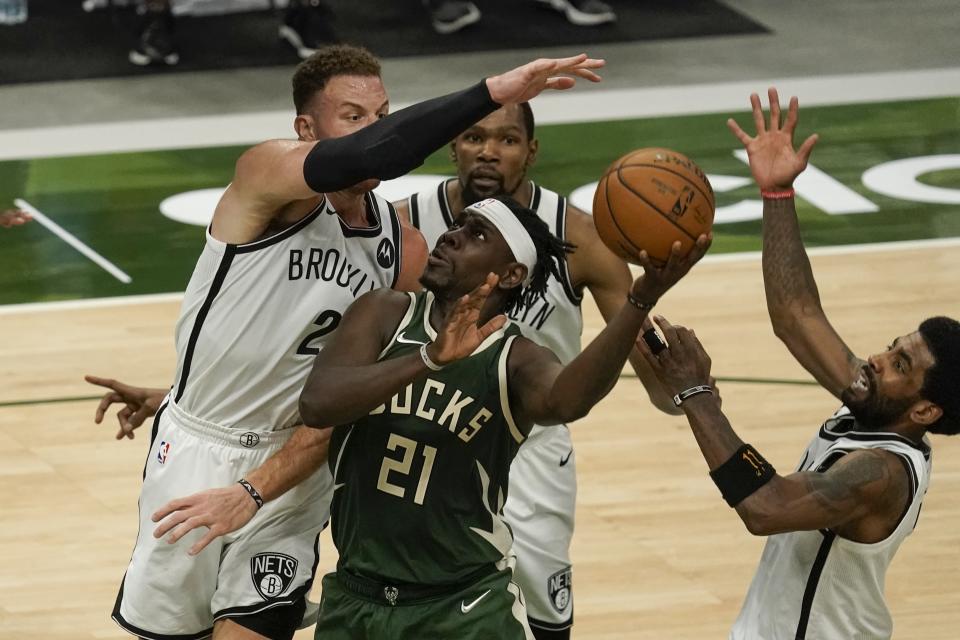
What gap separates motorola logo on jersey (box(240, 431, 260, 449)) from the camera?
203 inches

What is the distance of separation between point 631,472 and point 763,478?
3.59 meters

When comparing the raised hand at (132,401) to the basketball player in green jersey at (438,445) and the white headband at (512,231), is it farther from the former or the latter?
the white headband at (512,231)

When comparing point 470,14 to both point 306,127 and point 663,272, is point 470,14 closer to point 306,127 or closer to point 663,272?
point 306,127

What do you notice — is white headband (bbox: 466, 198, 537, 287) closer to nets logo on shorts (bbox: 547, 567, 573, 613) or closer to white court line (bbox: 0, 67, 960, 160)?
nets logo on shorts (bbox: 547, 567, 573, 613)

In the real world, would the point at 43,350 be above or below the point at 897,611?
below

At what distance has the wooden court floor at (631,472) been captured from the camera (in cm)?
705

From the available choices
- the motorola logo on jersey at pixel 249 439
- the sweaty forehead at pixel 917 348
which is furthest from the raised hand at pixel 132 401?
the sweaty forehead at pixel 917 348

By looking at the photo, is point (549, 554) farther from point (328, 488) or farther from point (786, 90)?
point (786, 90)

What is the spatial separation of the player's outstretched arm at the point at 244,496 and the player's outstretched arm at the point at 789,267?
1.42 metres

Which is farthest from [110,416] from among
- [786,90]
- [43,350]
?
[786,90]

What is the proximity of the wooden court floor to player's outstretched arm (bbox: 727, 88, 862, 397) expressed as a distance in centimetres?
191

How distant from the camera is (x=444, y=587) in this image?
478 cm

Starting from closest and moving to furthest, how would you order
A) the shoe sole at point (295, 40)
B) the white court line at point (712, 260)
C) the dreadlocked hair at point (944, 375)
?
the dreadlocked hair at point (944, 375), the white court line at point (712, 260), the shoe sole at point (295, 40)

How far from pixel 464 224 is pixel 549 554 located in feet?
5.53
